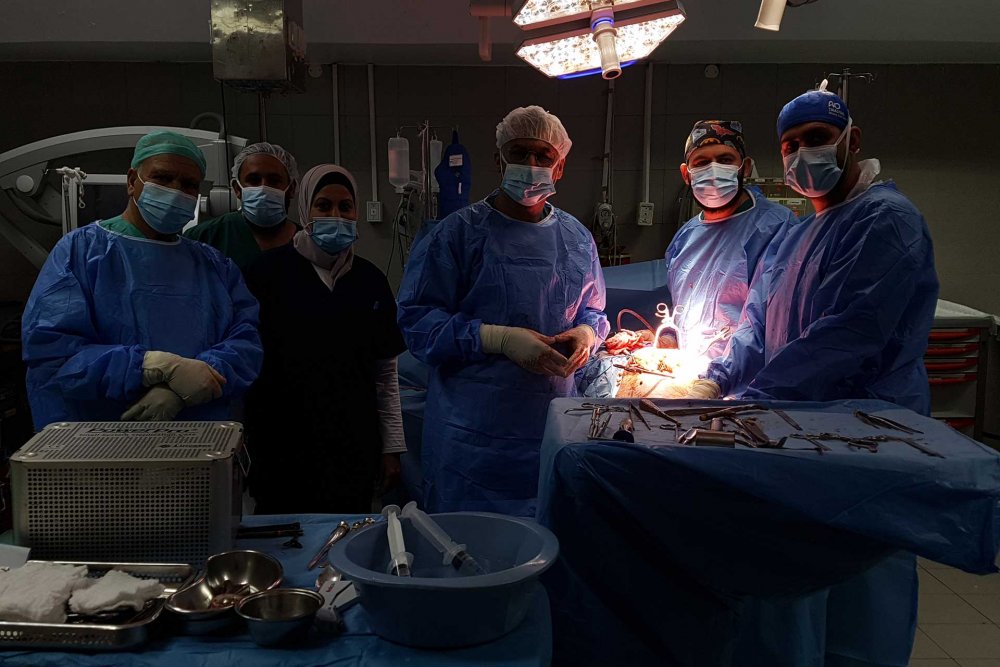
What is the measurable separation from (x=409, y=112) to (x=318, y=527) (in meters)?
3.38

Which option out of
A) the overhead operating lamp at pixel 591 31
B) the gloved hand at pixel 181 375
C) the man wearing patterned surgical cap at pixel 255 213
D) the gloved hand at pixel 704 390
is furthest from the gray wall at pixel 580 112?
the gloved hand at pixel 181 375

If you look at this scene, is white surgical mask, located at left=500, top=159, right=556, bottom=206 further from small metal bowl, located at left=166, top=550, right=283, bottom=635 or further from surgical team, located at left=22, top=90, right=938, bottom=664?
small metal bowl, located at left=166, top=550, right=283, bottom=635

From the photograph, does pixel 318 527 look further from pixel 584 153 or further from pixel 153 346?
pixel 584 153

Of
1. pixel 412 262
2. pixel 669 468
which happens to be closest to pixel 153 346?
pixel 412 262

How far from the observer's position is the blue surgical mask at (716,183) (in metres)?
2.30

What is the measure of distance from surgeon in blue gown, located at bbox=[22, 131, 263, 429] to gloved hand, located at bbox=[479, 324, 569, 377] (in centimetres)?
66

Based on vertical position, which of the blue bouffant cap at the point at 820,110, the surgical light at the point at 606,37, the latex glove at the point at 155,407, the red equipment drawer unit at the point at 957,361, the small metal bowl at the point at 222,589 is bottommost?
the red equipment drawer unit at the point at 957,361

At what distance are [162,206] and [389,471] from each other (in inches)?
39.3

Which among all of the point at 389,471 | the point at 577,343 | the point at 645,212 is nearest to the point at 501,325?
the point at 577,343

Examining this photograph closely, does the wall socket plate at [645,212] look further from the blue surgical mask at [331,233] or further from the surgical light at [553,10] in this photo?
the blue surgical mask at [331,233]

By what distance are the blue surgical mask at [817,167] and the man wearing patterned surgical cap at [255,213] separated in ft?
5.53

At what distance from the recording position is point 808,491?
1.09 m

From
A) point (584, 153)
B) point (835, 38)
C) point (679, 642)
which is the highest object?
point (835, 38)

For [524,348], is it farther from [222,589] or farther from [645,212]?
[645,212]
